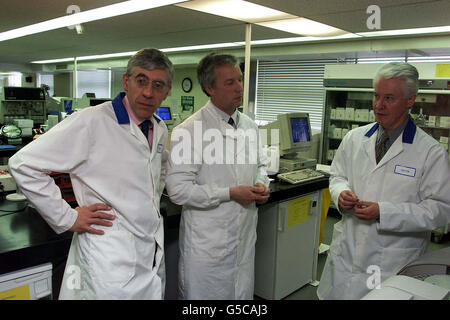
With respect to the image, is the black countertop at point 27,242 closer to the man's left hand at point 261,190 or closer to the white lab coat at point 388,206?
the man's left hand at point 261,190

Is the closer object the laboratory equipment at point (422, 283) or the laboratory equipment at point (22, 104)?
the laboratory equipment at point (422, 283)

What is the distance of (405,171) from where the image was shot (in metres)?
1.67

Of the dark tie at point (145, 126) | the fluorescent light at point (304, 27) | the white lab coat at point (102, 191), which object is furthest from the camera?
the fluorescent light at point (304, 27)

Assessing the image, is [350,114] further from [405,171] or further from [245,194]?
[245,194]

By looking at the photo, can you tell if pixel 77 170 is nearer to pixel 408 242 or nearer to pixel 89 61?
pixel 408 242

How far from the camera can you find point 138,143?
4.71 ft

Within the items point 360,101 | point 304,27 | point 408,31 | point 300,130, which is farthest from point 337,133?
point 300,130

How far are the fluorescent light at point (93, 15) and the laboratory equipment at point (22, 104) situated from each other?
1289mm

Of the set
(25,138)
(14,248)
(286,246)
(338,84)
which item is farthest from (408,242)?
(25,138)

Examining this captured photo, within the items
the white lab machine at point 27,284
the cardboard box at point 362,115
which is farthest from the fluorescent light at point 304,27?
the white lab machine at point 27,284

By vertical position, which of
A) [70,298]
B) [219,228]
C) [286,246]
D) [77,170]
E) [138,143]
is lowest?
[286,246]

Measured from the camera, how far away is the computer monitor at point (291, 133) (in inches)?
116

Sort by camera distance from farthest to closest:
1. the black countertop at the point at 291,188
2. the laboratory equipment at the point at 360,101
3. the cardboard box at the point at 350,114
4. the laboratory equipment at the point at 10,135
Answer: the cardboard box at the point at 350,114 → the laboratory equipment at the point at 10,135 → the laboratory equipment at the point at 360,101 → the black countertop at the point at 291,188

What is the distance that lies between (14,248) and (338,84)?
468 cm
